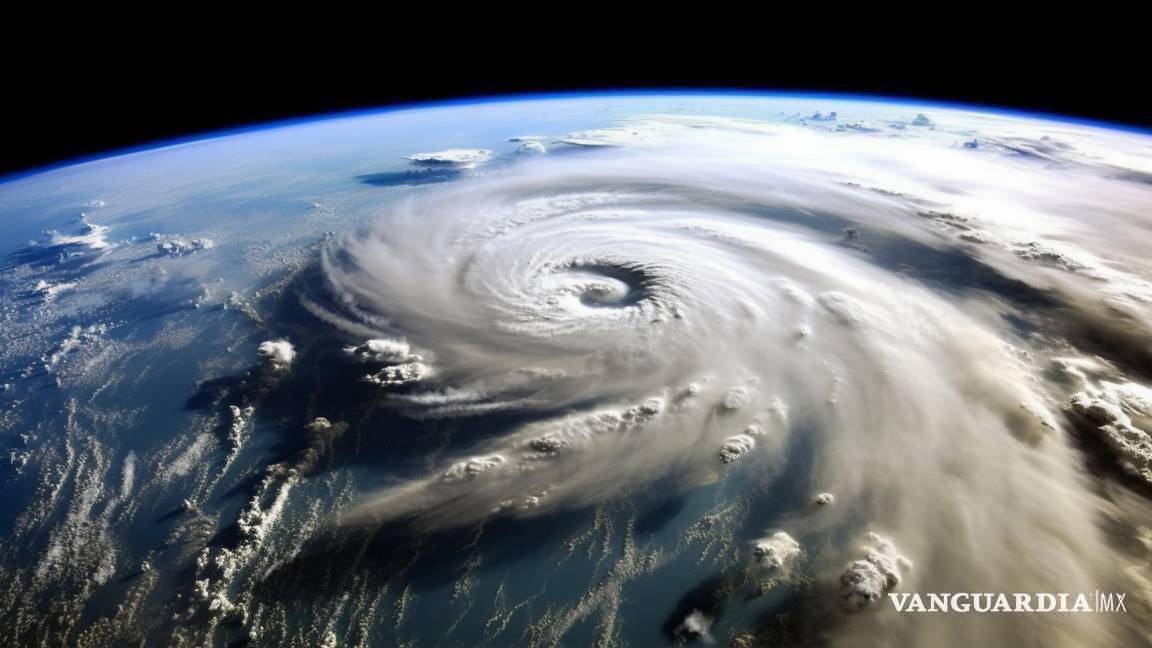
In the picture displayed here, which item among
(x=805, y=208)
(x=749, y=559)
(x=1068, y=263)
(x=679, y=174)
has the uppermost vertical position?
(x=679, y=174)

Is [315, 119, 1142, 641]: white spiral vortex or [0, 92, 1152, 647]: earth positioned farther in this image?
[315, 119, 1142, 641]: white spiral vortex

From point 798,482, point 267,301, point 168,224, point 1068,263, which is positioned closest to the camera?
point 798,482

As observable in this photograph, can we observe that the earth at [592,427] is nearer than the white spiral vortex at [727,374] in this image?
Yes

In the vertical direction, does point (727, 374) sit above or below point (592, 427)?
above

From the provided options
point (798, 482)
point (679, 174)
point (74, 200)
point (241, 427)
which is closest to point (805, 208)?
point (679, 174)

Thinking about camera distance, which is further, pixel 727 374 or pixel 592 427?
pixel 727 374

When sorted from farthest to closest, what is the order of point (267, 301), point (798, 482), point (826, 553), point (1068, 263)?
point (267, 301), point (1068, 263), point (798, 482), point (826, 553)

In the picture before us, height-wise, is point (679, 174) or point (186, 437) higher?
point (679, 174)

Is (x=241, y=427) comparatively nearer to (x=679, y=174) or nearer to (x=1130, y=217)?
(x=679, y=174)
